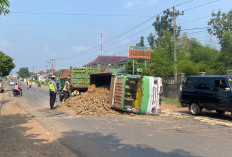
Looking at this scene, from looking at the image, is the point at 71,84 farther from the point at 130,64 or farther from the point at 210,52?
the point at 210,52

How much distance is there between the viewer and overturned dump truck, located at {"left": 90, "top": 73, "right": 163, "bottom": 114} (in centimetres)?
1055

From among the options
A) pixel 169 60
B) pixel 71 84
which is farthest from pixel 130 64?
pixel 71 84

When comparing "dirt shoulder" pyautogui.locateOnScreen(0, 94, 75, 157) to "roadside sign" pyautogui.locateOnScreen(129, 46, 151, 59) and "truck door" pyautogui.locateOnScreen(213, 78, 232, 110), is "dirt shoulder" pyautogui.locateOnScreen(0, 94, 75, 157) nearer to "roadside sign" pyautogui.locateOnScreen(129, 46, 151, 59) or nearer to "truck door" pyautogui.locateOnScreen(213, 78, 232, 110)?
"truck door" pyautogui.locateOnScreen(213, 78, 232, 110)

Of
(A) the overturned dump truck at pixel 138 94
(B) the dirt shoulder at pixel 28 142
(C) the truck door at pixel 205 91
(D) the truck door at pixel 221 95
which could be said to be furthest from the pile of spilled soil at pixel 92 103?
(D) the truck door at pixel 221 95

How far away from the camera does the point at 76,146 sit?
19.1 ft

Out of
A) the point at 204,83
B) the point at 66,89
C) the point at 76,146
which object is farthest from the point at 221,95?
the point at 66,89

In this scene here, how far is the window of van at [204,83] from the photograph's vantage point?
10.5m

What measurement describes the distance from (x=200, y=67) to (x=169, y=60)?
12.6ft

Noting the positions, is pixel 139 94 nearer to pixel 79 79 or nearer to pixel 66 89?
pixel 66 89

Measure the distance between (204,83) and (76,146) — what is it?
7.12 meters

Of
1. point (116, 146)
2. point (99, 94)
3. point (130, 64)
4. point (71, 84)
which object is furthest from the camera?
point (130, 64)

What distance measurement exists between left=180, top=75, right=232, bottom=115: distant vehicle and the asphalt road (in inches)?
62.0

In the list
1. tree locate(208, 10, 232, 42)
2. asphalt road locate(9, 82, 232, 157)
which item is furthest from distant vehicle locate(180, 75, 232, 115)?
tree locate(208, 10, 232, 42)

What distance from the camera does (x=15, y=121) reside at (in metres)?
9.16
